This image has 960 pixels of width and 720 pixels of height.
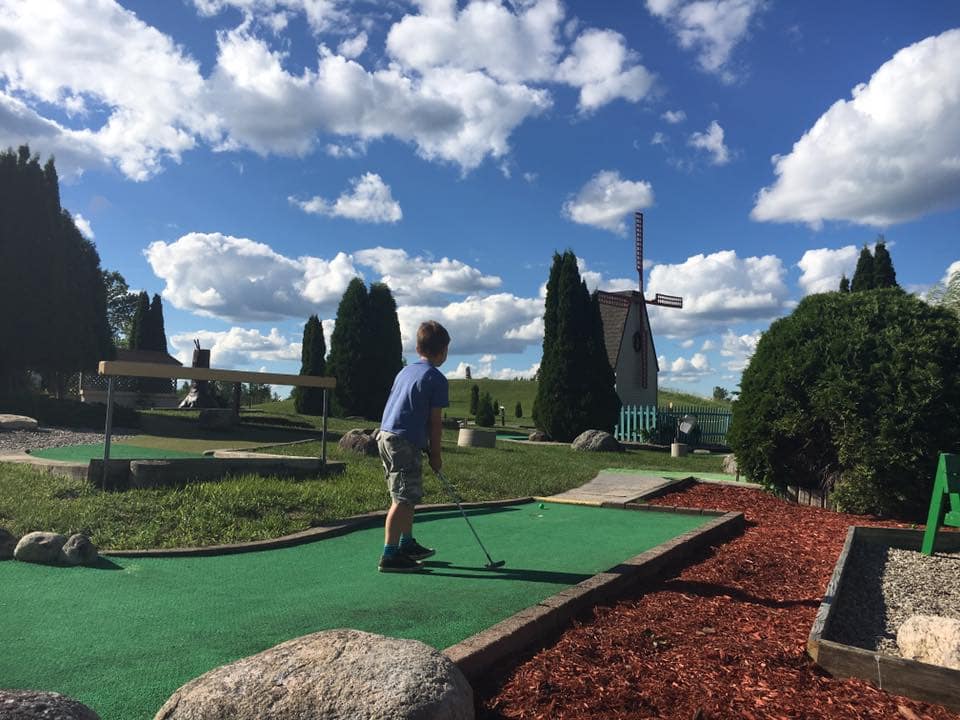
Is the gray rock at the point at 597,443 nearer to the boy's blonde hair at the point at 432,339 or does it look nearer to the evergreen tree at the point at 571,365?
the evergreen tree at the point at 571,365

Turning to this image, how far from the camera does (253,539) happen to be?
549 cm

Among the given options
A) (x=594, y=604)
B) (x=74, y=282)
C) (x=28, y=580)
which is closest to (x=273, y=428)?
(x=74, y=282)

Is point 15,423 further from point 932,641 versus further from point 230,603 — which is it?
point 932,641

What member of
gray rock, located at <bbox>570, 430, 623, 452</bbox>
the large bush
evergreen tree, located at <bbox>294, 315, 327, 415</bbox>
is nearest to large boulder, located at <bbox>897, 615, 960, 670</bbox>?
the large bush

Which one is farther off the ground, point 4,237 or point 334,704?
point 4,237

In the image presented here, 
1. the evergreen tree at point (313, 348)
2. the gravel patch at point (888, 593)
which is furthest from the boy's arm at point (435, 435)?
the evergreen tree at point (313, 348)

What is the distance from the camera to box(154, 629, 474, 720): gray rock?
2037mm

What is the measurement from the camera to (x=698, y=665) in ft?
9.93

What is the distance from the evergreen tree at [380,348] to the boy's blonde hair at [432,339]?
2113 cm

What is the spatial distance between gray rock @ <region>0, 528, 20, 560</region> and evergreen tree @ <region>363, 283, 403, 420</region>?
2087 centimetres

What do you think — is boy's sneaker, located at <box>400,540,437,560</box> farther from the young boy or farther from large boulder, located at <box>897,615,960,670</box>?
large boulder, located at <box>897,615,960,670</box>

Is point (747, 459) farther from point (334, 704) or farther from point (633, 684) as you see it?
point (334, 704)

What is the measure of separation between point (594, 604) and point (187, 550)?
301 cm

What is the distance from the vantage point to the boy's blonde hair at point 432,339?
473 cm
